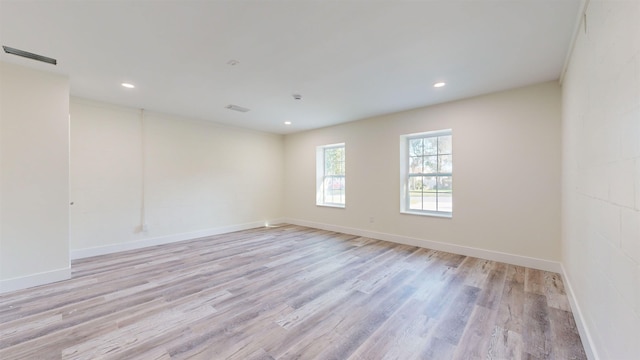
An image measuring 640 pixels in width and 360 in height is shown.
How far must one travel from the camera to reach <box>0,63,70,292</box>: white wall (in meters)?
2.68

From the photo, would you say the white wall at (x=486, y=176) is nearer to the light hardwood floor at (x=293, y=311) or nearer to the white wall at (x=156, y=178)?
the light hardwood floor at (x=293, y=311)

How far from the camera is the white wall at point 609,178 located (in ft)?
3.38

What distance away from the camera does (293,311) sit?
88.4 inches

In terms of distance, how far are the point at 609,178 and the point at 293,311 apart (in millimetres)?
2331

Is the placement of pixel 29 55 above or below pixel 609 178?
above

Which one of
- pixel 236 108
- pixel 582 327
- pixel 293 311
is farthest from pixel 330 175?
pixel 582 327

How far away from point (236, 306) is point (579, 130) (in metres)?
3.36

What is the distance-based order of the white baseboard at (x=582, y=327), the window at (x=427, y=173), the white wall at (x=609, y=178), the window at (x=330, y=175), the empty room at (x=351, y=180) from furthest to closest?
1. the window at (x=330, y=175)
2. the window at (x=427, y=173)
3. the empty room at (x=351, y=180)
4. the white baseboard at (x=582, y=327)
5. the white wall at (x=609, y=178)

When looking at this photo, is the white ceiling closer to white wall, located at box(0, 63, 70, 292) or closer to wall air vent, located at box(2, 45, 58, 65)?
wall air vent, located at box(2, 45, 58, 65)

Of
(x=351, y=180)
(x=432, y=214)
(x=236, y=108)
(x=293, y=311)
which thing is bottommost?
(x=293, y=311)

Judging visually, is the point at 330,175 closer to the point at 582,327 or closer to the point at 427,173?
the point at 427,173

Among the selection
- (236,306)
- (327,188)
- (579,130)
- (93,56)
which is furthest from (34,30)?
(327,188)

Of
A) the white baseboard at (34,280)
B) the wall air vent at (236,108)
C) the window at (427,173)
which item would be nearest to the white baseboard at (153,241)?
the white baseboard at (34,280)

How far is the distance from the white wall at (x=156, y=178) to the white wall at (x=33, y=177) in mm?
990
